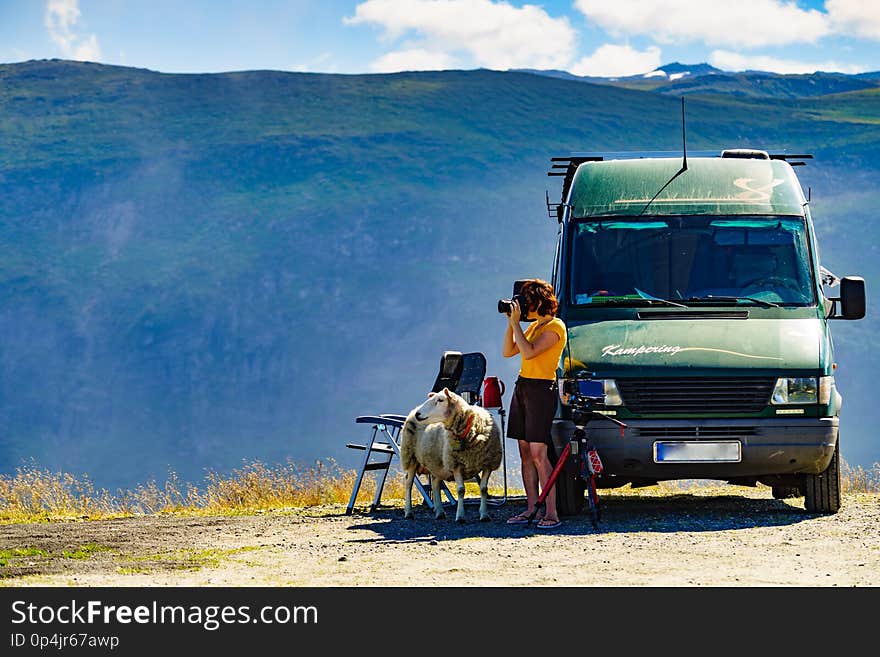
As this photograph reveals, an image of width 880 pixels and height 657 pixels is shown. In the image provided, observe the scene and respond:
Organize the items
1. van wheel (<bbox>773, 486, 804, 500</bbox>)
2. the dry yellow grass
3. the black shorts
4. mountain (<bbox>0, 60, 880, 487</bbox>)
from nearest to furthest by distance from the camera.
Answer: the black shorts < van wheel (<bbox>773, 486, 804, 500</bbox>) < the dry yellow grass < mountain (<bbox>0, 60, 880, 487</bbox>)

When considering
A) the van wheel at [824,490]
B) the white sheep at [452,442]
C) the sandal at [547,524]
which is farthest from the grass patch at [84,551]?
the van wheel at [824,490]

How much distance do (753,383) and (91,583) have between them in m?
5.44

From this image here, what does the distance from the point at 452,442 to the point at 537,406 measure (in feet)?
2.67

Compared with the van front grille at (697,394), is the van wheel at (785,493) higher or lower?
lower

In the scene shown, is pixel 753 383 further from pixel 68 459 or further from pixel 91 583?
pixel 68 459

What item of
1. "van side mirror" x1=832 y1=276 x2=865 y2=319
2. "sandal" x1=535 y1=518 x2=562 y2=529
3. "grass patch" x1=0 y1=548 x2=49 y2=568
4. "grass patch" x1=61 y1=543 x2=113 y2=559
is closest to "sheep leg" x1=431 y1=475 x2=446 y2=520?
"sandal" x1=535 y1=518 x2=562 y2=529

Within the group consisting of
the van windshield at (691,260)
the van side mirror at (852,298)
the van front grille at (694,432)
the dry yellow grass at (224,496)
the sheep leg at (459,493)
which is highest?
the van windshield at (691,260)

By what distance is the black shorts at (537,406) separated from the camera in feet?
36.3

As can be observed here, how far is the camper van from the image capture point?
11.1m

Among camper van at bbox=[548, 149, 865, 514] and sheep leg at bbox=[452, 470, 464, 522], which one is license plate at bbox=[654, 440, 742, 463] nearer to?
camper van at bbox=[548, 149, 865, 514]

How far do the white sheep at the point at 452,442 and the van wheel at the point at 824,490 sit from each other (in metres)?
2.68

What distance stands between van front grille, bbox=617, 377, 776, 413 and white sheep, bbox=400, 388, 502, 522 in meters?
1.20

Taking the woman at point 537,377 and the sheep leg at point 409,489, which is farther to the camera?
the sheep leg at point 409,489

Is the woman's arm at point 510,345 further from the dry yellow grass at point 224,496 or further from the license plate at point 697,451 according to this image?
the dry yellow grass at point 224,496
